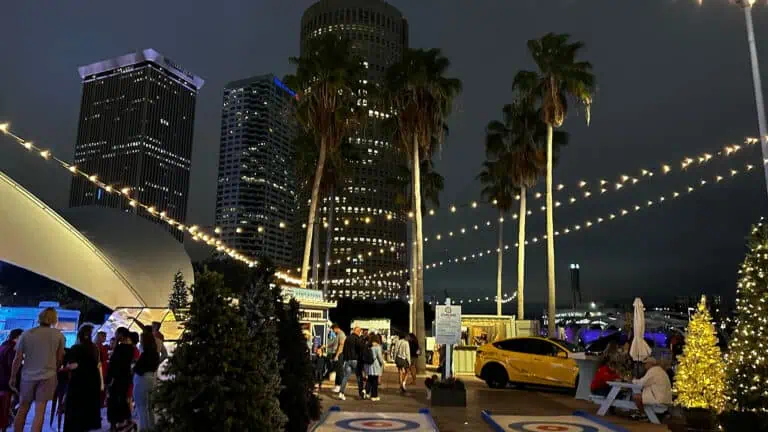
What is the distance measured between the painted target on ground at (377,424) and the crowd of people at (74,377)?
311 centimetres

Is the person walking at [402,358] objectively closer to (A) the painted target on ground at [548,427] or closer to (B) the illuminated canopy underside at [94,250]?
(A) the painted target on ground at [548,427]

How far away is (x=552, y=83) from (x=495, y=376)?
14.3 m

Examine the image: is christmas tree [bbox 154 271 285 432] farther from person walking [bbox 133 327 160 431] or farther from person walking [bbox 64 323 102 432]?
person walking [bbox 64 323 102 432]

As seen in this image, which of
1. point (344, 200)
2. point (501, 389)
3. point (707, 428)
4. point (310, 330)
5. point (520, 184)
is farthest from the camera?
point (344, 200)

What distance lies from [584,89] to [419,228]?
31.3 ft

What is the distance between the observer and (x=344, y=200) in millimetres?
77500

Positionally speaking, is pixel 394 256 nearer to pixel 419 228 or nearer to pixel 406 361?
pixel 419 228

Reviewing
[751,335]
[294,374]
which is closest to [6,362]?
[294,374]

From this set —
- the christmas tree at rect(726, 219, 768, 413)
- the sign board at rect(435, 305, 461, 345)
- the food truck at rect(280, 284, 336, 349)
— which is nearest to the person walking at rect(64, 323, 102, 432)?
the sign board at rect(435, 305, 461, 345)

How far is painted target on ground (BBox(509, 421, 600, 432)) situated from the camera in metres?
9.15

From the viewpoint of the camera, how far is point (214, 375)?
441cm

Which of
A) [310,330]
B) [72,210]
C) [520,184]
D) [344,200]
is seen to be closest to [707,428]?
[310,330]

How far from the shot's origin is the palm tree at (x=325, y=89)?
80.1 ft

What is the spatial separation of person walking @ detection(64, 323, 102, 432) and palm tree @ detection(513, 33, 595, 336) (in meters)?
21.9
